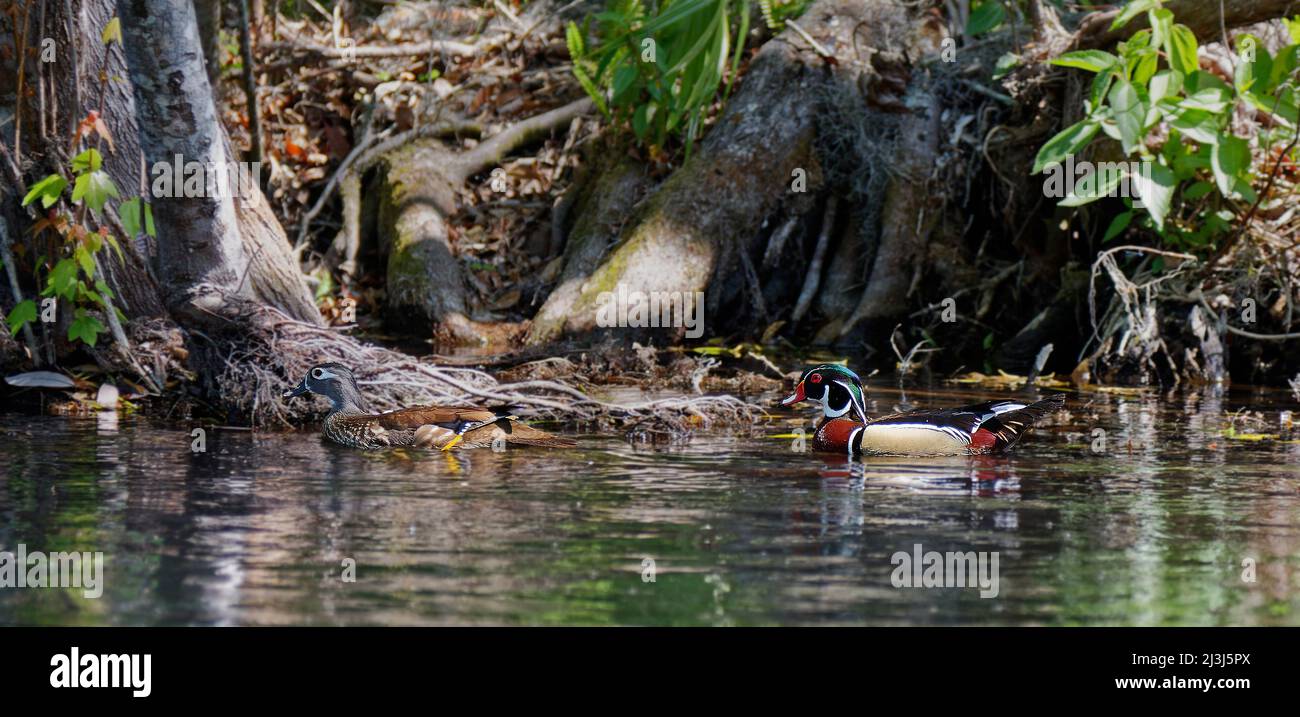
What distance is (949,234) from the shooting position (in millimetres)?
13711

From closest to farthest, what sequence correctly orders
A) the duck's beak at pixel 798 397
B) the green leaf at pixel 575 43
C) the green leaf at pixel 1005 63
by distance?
the duck's beak at pixel 798 397 → the green leaf at pixel 1005 63 → the green leaf at pixel 575 43

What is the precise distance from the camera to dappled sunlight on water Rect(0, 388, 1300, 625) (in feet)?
16.2

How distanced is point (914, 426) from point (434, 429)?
266cm

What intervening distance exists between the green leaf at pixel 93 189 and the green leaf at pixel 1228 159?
696 cm

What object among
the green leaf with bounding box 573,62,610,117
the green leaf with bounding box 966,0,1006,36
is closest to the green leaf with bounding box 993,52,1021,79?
the green leaf with bounding box 966,0,1006,36

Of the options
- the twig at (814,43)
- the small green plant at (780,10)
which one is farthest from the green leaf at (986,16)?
the small green plant at (780,10)

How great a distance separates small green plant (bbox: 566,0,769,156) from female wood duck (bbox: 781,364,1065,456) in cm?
247

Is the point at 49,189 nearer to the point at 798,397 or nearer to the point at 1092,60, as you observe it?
the point at 798,397

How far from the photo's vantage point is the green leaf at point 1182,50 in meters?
9.80

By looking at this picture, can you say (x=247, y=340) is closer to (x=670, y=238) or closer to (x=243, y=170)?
(x=243, y=170)

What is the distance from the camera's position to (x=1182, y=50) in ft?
32.2

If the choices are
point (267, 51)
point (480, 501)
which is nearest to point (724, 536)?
point (480, 501)

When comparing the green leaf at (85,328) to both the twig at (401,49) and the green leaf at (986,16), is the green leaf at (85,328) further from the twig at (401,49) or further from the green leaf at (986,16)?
the twig at (401,49)

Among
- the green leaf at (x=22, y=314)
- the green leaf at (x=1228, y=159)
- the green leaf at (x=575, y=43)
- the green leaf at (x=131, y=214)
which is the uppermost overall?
the green leaf at (x=575, y=43)
